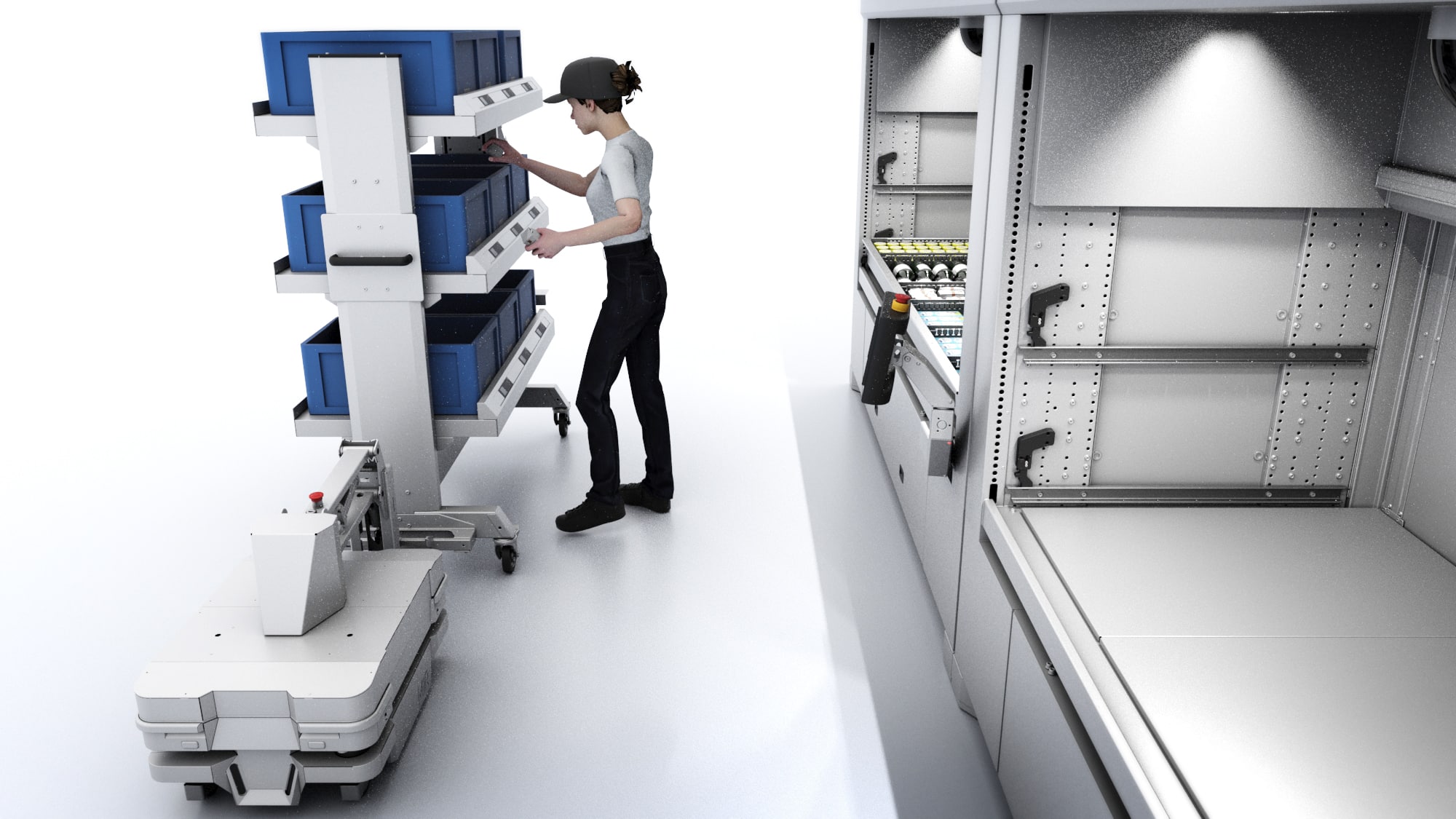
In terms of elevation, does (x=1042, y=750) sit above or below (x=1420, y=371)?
below

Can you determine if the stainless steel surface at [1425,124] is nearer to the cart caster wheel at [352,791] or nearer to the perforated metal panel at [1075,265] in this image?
the perforated metal panel at [1075,265]

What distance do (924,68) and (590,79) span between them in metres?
2.28

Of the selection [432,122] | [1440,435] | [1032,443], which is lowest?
[1032,443]

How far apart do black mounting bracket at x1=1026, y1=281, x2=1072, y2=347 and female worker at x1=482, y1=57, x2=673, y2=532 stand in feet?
5.50

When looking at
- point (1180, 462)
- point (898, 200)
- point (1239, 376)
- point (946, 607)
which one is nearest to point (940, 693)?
point (946, 607)

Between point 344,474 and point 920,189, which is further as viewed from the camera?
point 920,189

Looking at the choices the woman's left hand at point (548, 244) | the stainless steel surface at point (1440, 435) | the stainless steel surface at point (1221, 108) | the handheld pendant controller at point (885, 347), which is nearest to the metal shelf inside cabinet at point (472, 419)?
the woman's left hand at point (548, 244)

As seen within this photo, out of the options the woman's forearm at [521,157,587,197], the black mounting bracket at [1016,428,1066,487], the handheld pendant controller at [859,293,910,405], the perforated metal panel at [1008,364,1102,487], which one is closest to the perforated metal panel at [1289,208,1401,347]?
the perforated metal panel at [1008,364,1102,487]

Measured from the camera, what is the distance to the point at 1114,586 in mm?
2475

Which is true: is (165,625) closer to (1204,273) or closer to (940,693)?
(940,693)

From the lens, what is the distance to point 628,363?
4.44 m

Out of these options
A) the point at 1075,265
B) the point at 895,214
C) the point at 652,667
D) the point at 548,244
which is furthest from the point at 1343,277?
the point at 895,214

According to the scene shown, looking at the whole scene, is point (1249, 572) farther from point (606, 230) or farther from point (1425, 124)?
point (606, 230)

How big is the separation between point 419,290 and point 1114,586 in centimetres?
245
